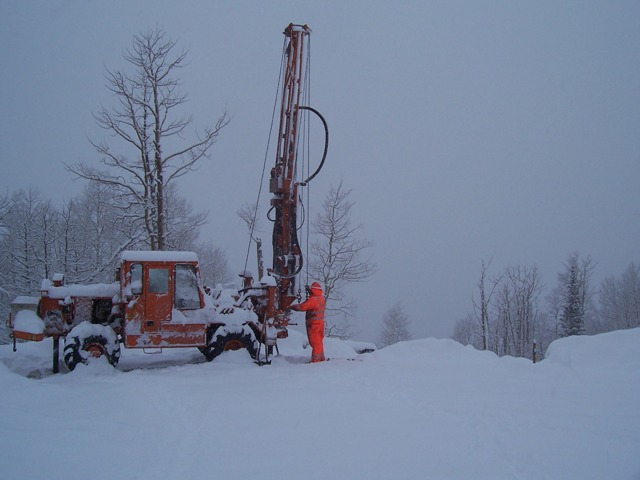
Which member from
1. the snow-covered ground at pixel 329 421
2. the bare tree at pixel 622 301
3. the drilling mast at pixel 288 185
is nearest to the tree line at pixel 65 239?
the drilling mast at pixel 288 185

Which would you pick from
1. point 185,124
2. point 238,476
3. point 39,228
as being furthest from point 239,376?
point 39,228

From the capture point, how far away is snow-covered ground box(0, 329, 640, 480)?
4.77 meters

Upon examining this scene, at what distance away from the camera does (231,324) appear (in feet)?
37.3

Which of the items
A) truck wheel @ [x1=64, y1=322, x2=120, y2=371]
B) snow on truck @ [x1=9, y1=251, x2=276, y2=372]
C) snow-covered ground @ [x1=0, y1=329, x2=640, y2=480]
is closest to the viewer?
snow-covered ground @ [x1=0, y1=329, x2=640, y2=480]

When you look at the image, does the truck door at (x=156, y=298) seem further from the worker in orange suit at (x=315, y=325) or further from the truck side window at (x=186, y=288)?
the worker in orange suit at (x=315, y=325)

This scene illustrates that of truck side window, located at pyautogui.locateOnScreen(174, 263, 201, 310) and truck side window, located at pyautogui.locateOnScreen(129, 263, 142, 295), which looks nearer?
truck side window, located at pyautogui.locateOnScreen(129, 263, 142, 295)

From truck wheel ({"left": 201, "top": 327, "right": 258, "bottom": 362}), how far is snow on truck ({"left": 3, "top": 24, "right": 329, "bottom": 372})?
0.07ft

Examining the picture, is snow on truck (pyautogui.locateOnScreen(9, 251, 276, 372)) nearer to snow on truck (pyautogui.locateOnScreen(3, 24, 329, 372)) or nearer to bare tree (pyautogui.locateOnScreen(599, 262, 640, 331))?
snow on truck (pyautogui.locateOnScreen(3, 24, 329, 372))

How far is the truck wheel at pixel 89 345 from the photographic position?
404 inches

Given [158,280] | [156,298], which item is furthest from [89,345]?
[158,280]

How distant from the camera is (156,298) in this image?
10859 millimetres

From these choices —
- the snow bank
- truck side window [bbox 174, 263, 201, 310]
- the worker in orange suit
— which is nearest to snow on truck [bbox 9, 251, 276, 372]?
truck side window [bbox 174, 263, 201, 310]

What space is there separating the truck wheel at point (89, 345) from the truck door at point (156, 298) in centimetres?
74

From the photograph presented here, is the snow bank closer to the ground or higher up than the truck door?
closer to the ground
